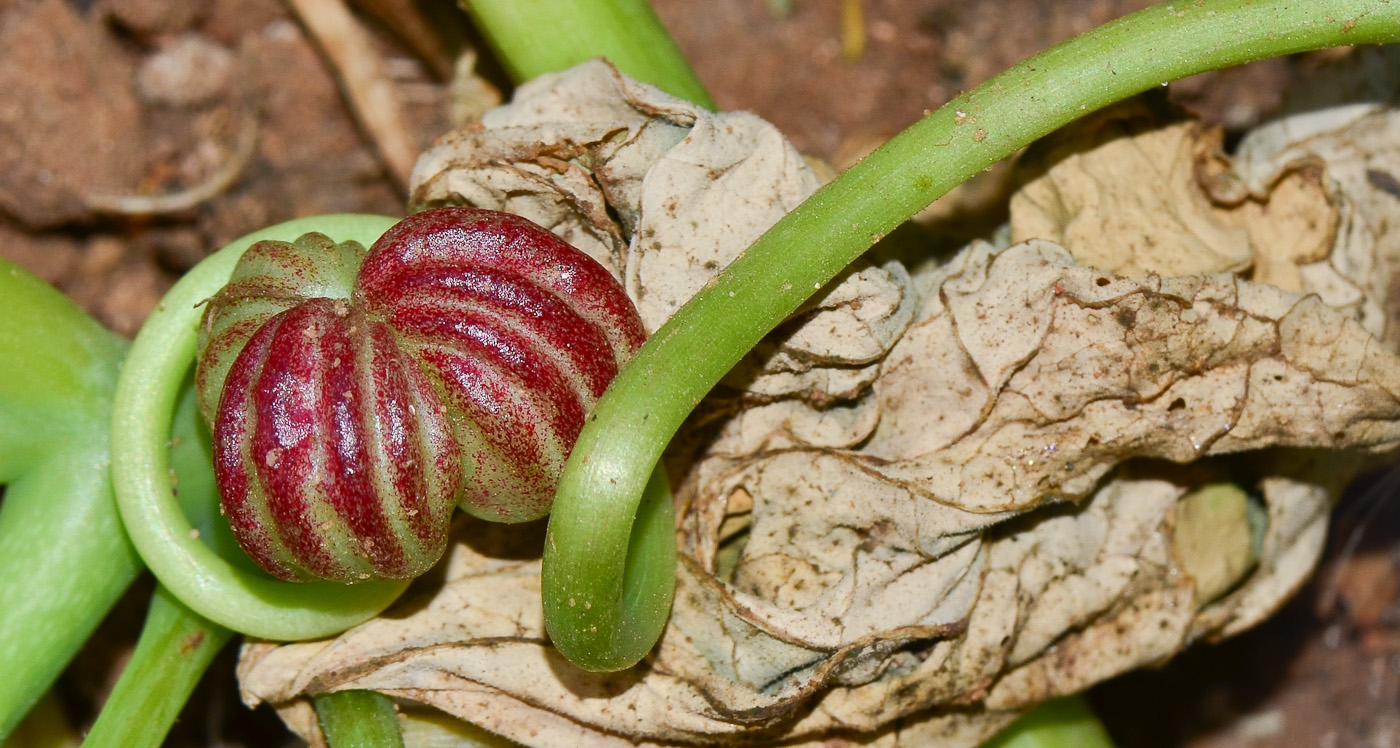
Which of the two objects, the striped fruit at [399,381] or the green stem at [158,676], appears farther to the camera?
the green stem at [158,676]

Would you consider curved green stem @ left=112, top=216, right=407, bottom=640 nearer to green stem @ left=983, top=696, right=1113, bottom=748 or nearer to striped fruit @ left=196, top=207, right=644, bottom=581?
striped fruit @ left=196, top=207, right=644, bottom=581

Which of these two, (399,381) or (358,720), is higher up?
(399,381)

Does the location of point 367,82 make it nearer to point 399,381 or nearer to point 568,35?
point 568,35

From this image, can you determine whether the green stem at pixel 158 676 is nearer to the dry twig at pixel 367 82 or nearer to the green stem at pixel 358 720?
the green stem at pixel 358 720

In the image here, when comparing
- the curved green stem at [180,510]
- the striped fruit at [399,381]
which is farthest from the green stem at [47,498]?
the striped fruit at [399,381]

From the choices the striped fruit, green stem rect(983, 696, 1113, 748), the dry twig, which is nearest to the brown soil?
the dry twig

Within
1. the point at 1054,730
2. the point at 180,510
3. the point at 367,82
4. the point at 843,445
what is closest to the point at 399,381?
the point at 180,510

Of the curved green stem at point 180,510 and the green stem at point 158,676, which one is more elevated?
the curved green stem at point 180,510
